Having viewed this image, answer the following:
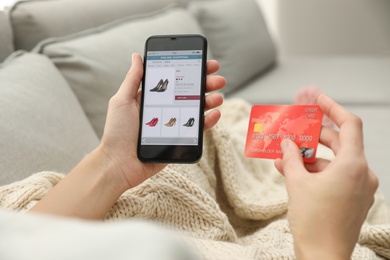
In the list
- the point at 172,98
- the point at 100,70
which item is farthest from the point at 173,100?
the point at 100,70

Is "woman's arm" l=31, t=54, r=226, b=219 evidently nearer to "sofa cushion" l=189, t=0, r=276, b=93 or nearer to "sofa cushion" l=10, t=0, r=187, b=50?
"sofa cushion" l=10, t=0, r=187, b=50

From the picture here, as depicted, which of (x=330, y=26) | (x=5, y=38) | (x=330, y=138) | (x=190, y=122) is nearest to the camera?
(x=330, y=138)

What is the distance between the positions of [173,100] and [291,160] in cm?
25

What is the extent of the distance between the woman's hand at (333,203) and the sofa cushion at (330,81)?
4.09 feet

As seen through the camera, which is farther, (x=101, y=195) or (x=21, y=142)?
(x=21, y=142)

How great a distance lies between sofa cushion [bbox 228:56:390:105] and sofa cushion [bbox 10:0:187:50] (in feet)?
1.99

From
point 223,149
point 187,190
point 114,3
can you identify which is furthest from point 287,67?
point 187,190

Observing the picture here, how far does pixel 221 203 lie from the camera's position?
3.33ft

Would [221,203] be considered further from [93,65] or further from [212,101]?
[93,65]

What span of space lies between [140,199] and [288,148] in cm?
23

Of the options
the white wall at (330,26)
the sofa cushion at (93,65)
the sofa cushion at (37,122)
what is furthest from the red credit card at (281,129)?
the white wall at (330,26)

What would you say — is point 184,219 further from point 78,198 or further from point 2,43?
point 2,43

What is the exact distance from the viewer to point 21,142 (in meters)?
0.88

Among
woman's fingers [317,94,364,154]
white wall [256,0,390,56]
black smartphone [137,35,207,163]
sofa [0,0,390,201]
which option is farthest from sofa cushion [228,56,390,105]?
woman's fingers [317,94,364,154]
